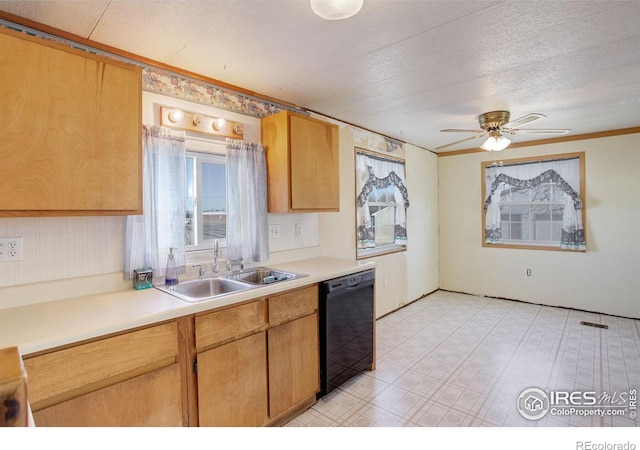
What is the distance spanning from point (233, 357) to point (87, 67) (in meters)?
1.62

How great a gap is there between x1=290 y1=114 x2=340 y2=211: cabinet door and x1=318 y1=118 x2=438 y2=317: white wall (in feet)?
1.57

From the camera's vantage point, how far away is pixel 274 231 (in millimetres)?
2848

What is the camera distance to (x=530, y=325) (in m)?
3.78

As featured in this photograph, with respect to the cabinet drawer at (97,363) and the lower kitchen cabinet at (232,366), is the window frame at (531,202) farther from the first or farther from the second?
the cabinet drawer at (97,363)

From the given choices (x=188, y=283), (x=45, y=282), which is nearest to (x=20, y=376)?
(x=45, y=282)

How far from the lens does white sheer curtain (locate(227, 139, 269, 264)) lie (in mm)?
2482

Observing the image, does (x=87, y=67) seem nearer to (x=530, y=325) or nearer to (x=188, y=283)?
(x=188, y=283)

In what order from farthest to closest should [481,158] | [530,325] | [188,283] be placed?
1. [481,158]
2. [530,325]
3. [188,283]

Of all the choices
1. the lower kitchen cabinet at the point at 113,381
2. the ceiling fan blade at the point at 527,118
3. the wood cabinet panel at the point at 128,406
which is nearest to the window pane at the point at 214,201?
the lower kitchen cabinet at the point at 113,381

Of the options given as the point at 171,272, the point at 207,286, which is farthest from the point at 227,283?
the point at 171,272

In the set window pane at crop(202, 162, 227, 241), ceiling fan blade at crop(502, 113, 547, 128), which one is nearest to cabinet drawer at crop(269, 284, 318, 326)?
window pane at crop(202, 162, 227, 241)

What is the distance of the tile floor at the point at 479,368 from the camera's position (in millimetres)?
2188

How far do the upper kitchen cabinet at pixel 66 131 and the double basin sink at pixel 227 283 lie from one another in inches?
23.8

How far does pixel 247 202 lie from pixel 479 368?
7.81ft
